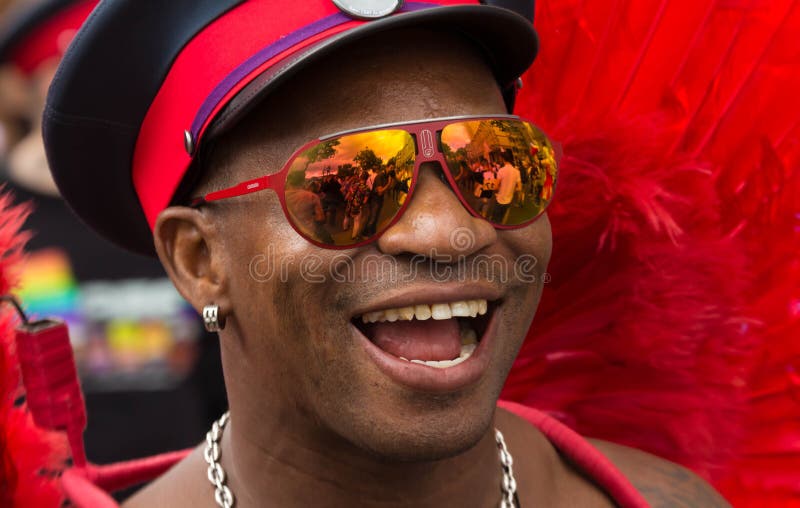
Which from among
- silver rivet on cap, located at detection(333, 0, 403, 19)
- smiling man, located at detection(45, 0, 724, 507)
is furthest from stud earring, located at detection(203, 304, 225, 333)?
silver rivet on cap, located at detection(333, 0, 403, 19)

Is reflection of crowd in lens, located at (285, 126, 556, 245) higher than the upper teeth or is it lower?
higher

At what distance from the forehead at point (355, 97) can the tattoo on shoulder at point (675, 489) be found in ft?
3.25

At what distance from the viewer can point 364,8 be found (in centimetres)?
166

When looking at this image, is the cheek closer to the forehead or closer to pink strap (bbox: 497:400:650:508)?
the forehead

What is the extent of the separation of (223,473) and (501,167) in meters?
0.89

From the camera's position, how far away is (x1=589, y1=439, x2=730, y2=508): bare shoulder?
211cm

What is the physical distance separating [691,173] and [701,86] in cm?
21

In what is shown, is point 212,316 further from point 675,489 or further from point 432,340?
point 675,489

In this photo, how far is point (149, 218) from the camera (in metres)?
1.92

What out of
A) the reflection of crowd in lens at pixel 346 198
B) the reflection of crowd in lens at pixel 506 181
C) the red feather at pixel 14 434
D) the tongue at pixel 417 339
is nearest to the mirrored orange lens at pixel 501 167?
the reflection of crowd in lens at pixel 506 181

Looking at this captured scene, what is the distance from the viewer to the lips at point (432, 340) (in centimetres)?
162

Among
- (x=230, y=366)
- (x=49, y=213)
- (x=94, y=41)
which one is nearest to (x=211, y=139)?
(x=94, y=41)

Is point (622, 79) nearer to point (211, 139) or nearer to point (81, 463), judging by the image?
point (211, 139)

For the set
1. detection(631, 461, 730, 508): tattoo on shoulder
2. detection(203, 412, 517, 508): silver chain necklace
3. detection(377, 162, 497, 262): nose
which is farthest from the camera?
detection(631, 461, 730, 508): tattoo on shoulder
